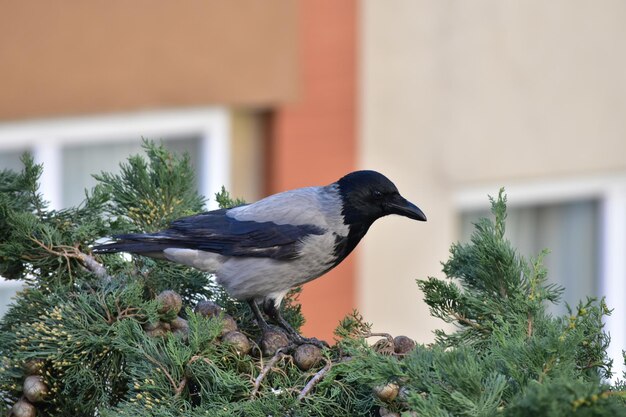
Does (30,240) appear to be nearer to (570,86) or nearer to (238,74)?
(238,74)

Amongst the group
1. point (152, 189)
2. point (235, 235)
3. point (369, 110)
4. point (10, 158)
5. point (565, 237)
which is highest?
point (369, 110)

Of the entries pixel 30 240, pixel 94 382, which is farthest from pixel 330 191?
pixel 94 382

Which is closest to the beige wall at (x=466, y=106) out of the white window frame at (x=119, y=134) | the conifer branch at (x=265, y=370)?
the white window frame at (x=119, y=134)

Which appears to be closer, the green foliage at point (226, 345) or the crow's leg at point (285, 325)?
the green foliage at point (226, 345)

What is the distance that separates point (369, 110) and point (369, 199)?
479 cm

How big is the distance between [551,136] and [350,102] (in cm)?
174

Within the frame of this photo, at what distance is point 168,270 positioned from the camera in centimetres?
272

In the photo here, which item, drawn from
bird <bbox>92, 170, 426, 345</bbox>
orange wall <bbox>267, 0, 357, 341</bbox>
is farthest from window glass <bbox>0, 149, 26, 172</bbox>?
bird <bbox>92, 170, 426, 345</bbox>

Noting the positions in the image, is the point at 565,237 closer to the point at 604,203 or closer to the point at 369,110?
the point at 604,203

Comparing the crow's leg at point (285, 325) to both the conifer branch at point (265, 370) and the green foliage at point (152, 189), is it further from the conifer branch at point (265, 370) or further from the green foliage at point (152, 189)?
the green foliage at point (152, 189)

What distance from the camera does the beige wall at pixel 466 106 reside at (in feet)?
27.2

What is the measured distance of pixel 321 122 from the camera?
8.00 m

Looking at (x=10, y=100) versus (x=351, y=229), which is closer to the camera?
(x=351, y=229)

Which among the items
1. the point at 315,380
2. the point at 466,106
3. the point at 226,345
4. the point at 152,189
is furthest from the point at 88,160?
the point at 315,380
